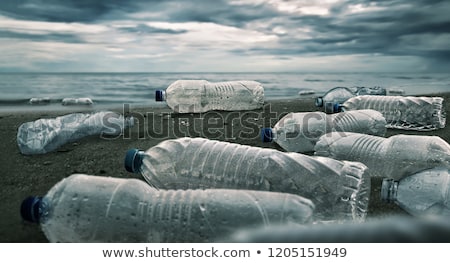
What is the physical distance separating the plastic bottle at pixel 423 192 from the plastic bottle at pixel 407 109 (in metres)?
1.05

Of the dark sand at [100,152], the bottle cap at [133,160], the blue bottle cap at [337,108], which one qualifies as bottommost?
the dark sand at [100,152]

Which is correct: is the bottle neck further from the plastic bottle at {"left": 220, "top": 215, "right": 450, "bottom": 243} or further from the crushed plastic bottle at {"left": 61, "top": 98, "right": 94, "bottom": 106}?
the crushed plastic bottle at {"left": 61, "top": 98, "right": 94, "bottom": 106}

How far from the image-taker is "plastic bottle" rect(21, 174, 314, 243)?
0.83 m

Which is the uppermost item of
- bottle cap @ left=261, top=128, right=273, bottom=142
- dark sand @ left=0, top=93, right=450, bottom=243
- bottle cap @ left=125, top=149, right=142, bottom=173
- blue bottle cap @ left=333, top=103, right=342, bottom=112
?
blue bottle cap @ left=333, top=103, right=342, bottom=112

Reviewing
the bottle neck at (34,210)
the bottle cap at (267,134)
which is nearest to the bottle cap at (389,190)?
the bottle cap at (267,134)


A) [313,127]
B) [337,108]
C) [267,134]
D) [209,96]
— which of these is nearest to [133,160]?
[267,134]

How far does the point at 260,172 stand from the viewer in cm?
108

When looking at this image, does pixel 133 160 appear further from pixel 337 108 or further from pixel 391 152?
pixel 337 108

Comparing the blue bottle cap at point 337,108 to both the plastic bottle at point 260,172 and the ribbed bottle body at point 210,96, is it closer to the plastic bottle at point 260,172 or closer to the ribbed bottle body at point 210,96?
the ribbed bottle body at point 210,96

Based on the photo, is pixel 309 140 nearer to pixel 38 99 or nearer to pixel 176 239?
pixel 176 239

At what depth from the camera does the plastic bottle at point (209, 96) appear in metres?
2.68

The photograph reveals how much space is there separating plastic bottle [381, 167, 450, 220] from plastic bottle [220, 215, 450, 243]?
2.32ft

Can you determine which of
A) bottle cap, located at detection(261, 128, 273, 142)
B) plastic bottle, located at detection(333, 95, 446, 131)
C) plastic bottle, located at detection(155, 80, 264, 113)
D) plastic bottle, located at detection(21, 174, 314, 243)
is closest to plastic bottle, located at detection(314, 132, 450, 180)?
bottle cap, located at detection(261, 128, 273, 142)

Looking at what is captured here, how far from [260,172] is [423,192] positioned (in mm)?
455
